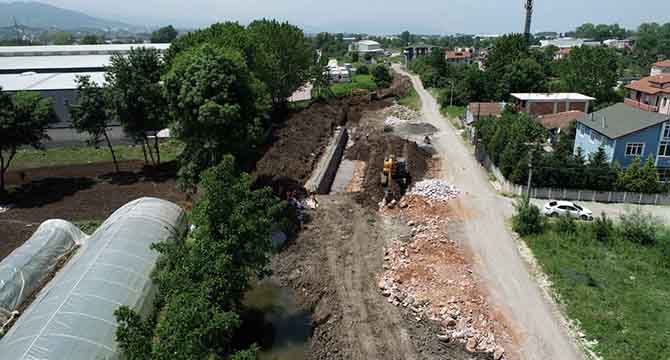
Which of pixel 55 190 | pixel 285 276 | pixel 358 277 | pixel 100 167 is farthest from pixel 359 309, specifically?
pixel 100 167

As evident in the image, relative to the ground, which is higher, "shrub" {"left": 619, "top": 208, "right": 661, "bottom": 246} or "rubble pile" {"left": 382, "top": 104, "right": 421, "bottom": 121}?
"rubble pile" {"left": 382, "top": 104, "right": 421, "bottom": 121}

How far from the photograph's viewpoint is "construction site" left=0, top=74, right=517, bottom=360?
15055mm

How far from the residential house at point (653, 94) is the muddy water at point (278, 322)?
137 feet

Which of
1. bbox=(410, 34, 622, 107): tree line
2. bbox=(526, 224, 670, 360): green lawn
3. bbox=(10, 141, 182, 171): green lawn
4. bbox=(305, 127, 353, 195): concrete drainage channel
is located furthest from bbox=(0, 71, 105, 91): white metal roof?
bbox=(526, 224, 670, 360): green lawn

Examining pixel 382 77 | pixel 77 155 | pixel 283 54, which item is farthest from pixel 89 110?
pixel 382 77

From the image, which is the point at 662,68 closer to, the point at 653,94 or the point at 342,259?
the point at 653,94

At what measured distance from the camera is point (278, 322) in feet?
56.3

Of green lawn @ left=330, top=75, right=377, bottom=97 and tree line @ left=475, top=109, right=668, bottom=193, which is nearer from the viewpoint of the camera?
tree line @ left=475, top=109, right=668, bottom=193

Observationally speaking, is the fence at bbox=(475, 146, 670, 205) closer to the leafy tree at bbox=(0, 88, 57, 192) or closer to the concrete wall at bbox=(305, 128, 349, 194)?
the concrete wall at bbox=(305, 128, 349, 194)

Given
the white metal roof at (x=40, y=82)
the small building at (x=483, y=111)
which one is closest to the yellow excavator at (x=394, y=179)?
the small building at (x=483, y=111)

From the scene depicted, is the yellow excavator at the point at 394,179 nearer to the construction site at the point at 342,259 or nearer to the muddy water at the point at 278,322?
the construction site at the point at 342,259

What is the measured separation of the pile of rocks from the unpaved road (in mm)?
4144

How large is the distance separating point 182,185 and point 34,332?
1272 centimetres

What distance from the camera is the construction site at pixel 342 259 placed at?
15055 millimetres
